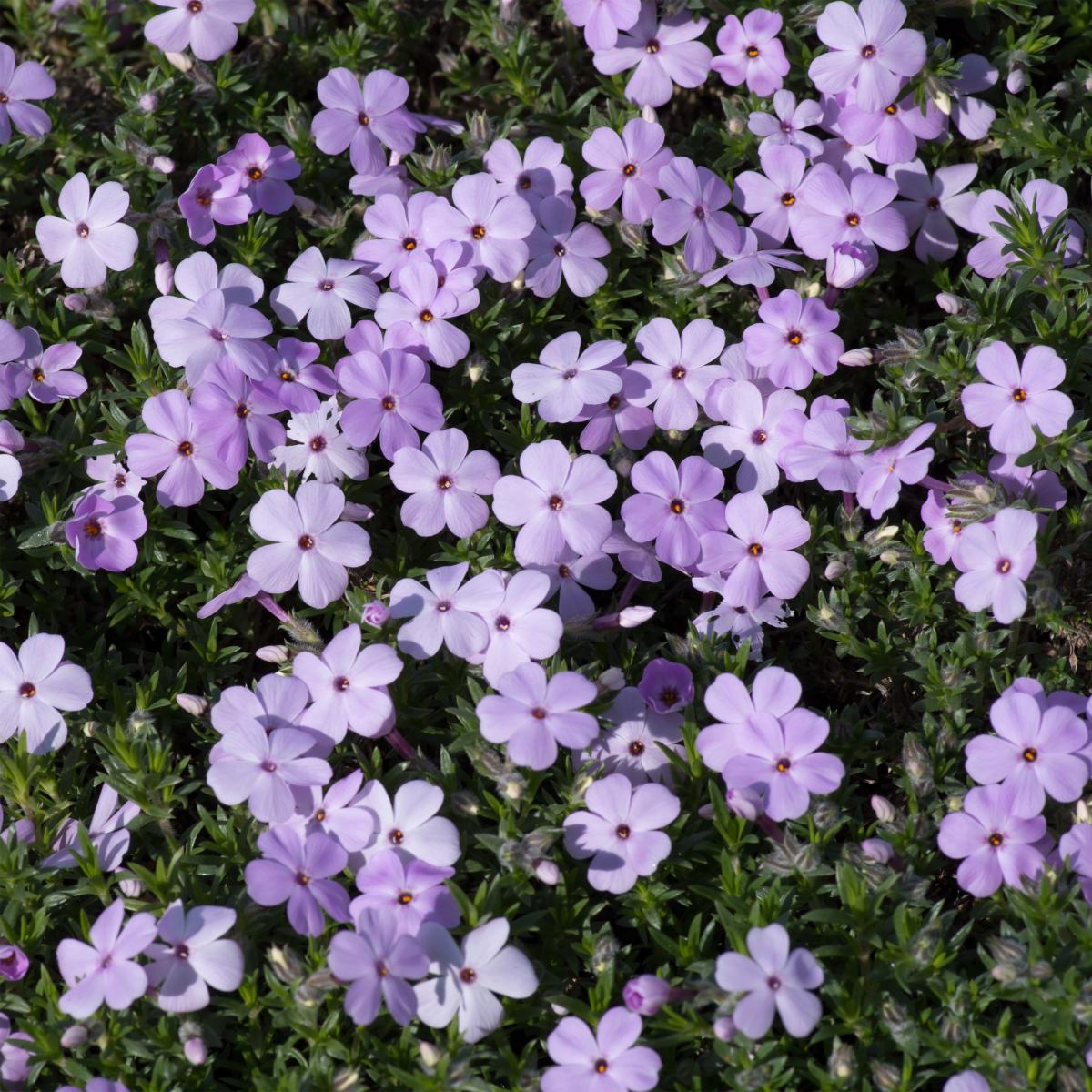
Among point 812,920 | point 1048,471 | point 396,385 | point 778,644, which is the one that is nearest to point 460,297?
point 396,385

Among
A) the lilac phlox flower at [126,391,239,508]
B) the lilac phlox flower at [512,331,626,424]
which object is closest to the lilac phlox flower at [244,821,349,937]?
the lilac phlox flower at [126,391,239,508]

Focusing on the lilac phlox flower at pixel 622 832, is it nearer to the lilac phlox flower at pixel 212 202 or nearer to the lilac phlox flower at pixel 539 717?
the lilac phlox flower at pixel 539 717

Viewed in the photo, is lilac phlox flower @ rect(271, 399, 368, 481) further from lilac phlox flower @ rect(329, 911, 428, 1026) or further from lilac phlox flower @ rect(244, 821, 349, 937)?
lilac phlox flower @ rect(329, 911, 428, 1026)

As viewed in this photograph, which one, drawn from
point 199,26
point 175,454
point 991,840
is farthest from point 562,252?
point 991,840

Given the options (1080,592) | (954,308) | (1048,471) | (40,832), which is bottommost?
(40,832)

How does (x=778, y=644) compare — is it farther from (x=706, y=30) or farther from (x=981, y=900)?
(x=706, y=30)

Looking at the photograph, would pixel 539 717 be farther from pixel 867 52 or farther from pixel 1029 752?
pixel 867 52
